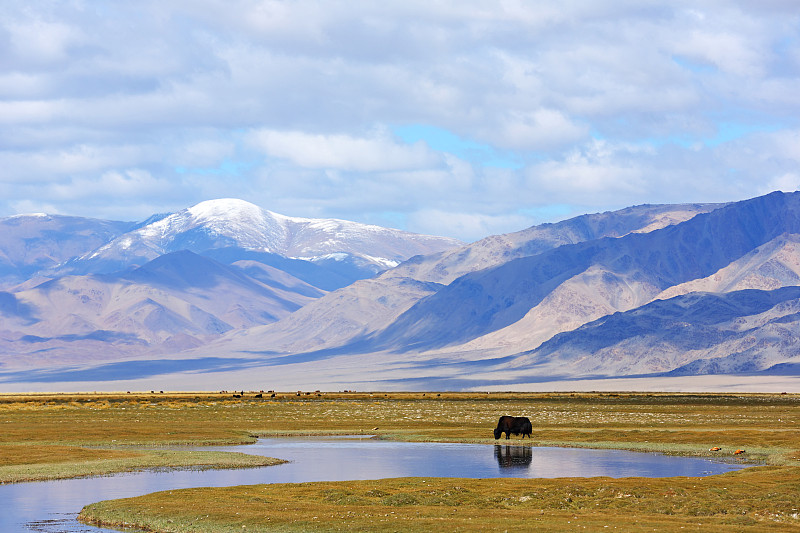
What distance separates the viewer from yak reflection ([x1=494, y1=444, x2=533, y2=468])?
58094 mm

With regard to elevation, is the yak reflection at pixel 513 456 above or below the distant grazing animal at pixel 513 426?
below

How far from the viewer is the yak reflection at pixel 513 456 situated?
5809 centimetres

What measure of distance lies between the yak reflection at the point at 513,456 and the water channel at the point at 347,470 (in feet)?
0.18

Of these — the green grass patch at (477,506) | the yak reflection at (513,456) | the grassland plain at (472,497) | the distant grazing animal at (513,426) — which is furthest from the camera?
the distant grazing animal at (513,426)

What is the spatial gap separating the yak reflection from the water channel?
0.18 feet

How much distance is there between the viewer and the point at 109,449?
66812 millimetres

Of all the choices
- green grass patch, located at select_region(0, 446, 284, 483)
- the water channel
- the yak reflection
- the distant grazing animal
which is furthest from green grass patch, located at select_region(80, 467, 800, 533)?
the distant grazing animal

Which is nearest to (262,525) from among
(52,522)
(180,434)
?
(52,522)

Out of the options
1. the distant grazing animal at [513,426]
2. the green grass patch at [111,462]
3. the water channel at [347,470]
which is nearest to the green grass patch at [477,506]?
the water channel at [347,470]

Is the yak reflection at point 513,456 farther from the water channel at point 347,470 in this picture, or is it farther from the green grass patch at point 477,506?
the green grass patch at point 477,506

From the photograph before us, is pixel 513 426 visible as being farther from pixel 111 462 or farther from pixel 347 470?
pixel 111 462

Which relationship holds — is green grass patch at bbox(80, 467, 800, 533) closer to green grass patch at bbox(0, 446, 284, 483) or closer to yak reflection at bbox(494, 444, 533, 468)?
yak reflection at bbox(494, 444, 533, 468)

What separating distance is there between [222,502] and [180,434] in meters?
37.1

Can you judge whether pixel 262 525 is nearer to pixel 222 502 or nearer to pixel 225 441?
pixel 222 502
